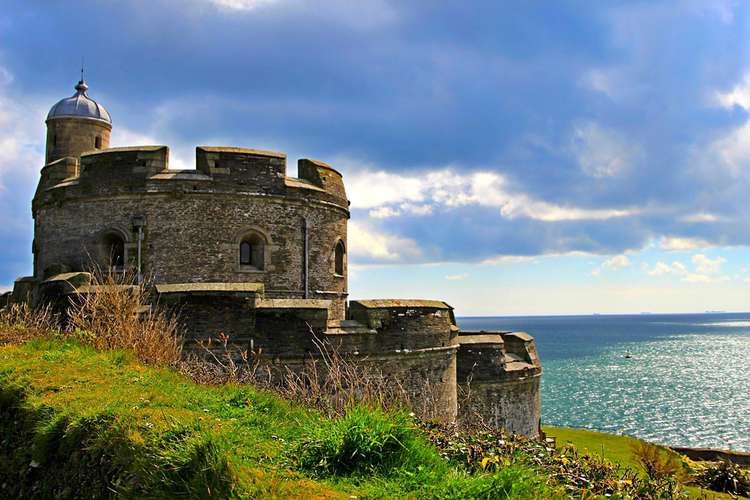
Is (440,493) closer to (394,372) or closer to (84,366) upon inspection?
(84,366)

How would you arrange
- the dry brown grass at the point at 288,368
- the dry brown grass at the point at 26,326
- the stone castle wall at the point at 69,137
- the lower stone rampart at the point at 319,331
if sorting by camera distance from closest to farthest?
the dry brown grass at the point at 26,326
the dry brown grass at the point at 288,368
the lower stone rampart at the point at 319,331
the stone castle wall at the point at 69,137

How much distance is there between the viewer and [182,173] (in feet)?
47.0

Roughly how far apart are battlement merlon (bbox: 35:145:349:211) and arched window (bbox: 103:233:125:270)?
1086 millimetres

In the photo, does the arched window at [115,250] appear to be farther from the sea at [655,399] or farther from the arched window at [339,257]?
the sea at [655,399]

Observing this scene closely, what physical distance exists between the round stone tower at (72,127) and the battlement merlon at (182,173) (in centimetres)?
302

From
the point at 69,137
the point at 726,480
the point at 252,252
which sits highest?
the point at 69,137

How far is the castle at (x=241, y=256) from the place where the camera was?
39.1 feet

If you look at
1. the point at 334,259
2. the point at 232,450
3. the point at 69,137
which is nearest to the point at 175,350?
the point at 232,450

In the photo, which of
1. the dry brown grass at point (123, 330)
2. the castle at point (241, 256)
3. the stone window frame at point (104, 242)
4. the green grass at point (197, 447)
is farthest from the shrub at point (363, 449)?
the stone window frame at point (104, 242)

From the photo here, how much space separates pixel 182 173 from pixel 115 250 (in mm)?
2560

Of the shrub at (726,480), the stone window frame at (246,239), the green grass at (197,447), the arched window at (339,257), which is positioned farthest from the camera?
the arched window at (339,257)

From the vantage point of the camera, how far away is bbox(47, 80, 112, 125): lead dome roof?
17719 millimetres

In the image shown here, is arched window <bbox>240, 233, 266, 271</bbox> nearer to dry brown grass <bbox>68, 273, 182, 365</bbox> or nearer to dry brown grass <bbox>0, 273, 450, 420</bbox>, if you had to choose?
dry brown grass <bbox>0, 273, 450, 420</bbox>

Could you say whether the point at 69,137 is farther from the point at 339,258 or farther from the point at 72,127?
the point at 339,258
